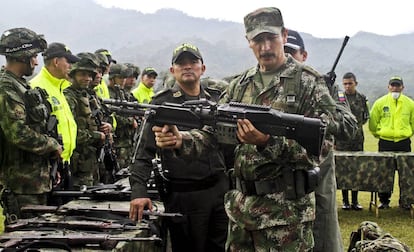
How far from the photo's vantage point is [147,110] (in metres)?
3.28

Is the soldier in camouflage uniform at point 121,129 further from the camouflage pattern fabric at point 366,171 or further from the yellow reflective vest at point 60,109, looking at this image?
the camouflage pattern fabric at point 366,171

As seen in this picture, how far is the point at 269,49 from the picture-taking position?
3.19 metres

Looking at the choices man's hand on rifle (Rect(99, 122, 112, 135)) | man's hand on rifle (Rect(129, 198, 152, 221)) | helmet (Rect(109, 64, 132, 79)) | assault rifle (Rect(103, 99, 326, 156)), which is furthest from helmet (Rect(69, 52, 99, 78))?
assault rifle (Rect(103, 99, 326, 156))

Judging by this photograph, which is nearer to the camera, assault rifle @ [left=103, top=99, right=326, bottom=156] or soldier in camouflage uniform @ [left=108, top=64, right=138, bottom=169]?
assault rifle @ [left=103, top=99, right=326, bottom=156]

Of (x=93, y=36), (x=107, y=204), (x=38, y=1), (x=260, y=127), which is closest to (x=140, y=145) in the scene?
(x=107, y=204)

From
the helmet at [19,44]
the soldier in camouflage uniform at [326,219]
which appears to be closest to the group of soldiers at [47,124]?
the helmet at [19,44]

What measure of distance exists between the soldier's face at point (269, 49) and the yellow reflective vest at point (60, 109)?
8.29 feet

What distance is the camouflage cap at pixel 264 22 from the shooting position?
10.4 ft

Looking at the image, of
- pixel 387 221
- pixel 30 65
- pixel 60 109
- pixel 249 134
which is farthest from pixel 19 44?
pixel 387 221

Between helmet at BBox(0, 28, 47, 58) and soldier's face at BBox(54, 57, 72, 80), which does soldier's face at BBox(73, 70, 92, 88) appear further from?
helmet at BBox(0, 28, 47, 58)

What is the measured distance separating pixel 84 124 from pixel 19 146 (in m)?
1.72

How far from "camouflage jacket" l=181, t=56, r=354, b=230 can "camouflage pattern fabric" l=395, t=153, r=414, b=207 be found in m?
4.93

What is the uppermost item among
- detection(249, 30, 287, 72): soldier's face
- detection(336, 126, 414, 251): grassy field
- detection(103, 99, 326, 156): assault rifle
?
detection(249, 30, 287, 72): soldier's face

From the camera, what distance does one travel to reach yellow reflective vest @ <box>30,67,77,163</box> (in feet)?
17.0
